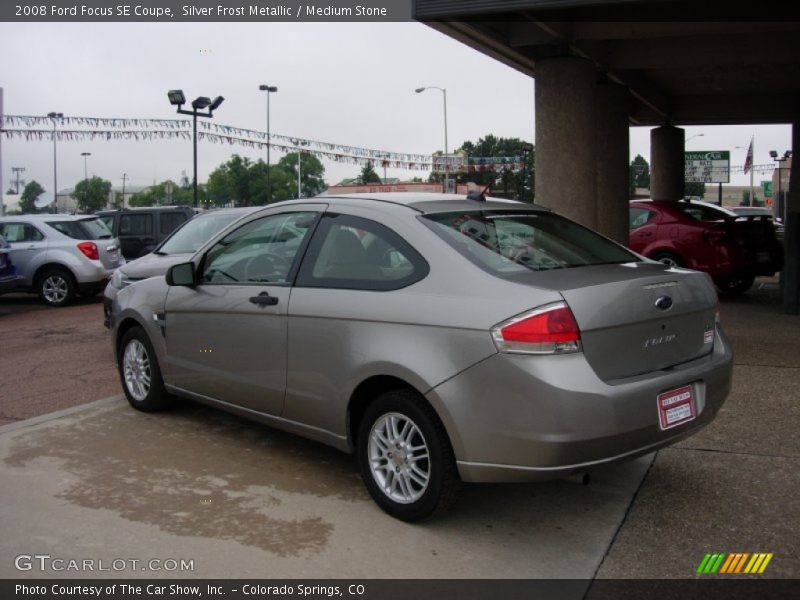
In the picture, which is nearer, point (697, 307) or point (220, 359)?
point (697, 307)

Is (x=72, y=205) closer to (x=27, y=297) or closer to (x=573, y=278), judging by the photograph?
(x=27, y=297)

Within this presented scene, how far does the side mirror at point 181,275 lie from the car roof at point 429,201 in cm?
97

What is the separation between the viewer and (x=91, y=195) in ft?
352

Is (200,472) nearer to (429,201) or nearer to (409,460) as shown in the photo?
(409,460)

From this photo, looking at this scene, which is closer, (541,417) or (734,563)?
(541,417)

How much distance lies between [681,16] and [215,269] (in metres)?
7.04

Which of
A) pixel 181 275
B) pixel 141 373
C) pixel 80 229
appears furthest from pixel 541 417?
pixel 80 229

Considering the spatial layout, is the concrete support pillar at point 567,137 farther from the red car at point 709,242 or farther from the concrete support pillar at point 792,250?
the red car at point 709,242

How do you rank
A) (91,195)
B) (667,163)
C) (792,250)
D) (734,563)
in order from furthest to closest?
(91,195) < (667,163) < (792,250) < (734,563)

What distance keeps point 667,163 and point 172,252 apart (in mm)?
15172

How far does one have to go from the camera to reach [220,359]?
5.10 meters

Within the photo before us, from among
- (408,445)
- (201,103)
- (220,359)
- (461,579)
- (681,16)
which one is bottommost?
(461,579)

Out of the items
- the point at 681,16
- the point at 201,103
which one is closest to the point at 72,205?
the point at 201,103

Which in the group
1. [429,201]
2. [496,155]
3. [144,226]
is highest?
[496,155]
